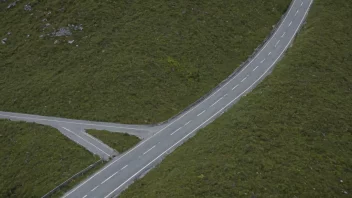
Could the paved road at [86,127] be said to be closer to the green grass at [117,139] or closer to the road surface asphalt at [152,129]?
the road surface asphalt at [152,129]

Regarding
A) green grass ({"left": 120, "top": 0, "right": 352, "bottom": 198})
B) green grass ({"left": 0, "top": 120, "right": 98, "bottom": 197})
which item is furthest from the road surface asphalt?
green grass ({"left": 0, "top": 120, "right": 98, "bottom": 197})

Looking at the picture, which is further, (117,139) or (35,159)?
(117,139)

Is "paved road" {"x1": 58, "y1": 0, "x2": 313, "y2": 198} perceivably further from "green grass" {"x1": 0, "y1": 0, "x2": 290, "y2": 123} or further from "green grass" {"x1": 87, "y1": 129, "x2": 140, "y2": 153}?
"green grass" {"x1": 0, "y1": 0, "x2": 290, "y2": 123}

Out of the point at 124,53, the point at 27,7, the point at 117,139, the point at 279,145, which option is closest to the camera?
the point at 279,145

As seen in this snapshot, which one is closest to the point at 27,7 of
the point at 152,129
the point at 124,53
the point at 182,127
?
the point at 124,53

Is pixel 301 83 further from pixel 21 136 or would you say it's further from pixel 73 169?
pixel 21 136

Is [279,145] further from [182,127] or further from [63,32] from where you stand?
[63,32]
